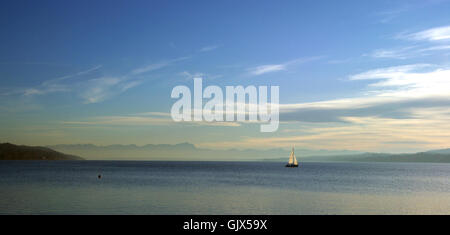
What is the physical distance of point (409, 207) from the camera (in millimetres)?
41562
